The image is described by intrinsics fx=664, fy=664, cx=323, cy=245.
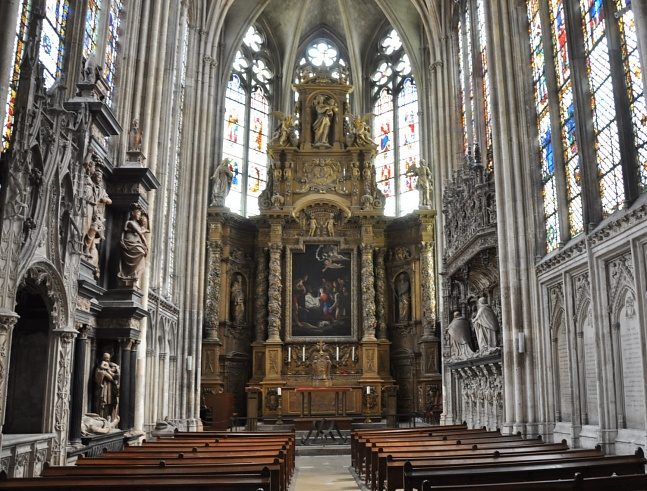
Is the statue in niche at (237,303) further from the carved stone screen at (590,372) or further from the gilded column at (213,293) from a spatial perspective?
the carved stone screen at (590,372)

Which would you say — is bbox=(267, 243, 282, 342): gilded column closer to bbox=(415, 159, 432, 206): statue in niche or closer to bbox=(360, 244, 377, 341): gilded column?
bbox=(360, 244, 377, 341): gilded column

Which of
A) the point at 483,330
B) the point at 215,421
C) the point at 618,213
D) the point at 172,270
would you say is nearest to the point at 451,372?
the point at 483,330

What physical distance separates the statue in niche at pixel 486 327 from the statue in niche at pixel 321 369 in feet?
30.8

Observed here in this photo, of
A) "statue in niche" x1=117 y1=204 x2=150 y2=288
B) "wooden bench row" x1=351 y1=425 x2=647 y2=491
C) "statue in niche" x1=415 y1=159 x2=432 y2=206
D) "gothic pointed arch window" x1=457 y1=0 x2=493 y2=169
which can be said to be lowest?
"wooden bench row" x1=351 y1=425 x2=647 y2=491

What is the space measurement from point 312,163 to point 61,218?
771 inches

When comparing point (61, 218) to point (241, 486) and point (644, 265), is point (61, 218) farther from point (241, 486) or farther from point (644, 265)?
point (644, 265)

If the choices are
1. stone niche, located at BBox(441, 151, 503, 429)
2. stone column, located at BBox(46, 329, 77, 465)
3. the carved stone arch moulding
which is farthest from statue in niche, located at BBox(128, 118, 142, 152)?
stone niche, located at BBox(441, 151, 503, 429)

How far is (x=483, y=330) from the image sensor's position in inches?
736

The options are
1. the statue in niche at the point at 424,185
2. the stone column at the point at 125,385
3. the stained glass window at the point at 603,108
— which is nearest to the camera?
the stained glass window at the point at 603,108

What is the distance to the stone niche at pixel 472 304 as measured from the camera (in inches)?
732

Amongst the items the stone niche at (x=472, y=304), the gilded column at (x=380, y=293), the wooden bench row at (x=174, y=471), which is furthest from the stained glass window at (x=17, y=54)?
the gilded column at (x=380, y=293)

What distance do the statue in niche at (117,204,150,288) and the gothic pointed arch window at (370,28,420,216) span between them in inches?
722

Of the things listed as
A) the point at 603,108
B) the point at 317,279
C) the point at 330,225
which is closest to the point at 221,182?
the point at 330,225

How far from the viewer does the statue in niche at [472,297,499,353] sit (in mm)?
18484
